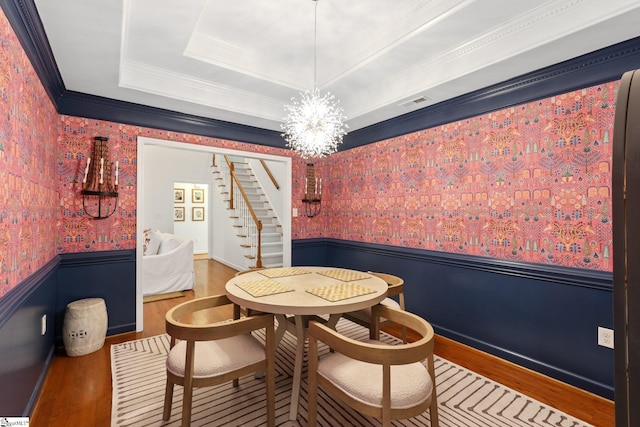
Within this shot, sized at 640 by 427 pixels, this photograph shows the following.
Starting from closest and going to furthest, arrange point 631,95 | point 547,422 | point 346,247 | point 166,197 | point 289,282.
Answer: point 631,95 → point 547,422 → point 289,282 → point 346,247 → point 166,197

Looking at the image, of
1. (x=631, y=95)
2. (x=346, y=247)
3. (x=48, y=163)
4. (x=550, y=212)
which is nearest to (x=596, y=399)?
(x=550, y=212)

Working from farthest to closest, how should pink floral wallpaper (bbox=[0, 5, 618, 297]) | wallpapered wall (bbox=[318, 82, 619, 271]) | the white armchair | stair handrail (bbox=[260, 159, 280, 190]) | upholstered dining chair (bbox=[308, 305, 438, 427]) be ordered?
stair handrail (bbox=[260, 159, 280, 190]) < the white armchair < wallpapered wall (bbox=[318, 82, 619, 271]) < pink floral wallpaper (bbox=[0, 5, 618, 297]) < upholstered dining chair (bbox=[308, 305, 438, 427])

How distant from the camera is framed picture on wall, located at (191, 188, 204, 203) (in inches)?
339

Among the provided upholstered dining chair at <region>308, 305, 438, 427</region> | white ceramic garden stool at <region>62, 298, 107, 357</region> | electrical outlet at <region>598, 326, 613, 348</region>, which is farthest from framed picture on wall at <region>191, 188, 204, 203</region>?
electrical outlet at <region>598, 326, 613, 348</region>

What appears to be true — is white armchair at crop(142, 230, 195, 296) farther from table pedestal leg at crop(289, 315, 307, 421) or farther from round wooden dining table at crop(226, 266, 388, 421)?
table pedestal leg at crop(289, 315, 307, 421)

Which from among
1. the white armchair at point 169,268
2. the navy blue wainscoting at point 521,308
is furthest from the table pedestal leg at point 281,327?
the white armchair at point 169,268

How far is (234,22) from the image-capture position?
2.53m

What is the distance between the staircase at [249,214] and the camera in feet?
19.1

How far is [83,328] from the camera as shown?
108 inches

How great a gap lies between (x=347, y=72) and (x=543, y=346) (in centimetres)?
294

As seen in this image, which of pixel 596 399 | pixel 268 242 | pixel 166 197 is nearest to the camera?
pixel 596 399

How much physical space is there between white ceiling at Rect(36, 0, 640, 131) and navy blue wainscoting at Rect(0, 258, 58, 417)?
164cm

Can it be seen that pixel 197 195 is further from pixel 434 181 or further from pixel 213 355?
pixel 213 355

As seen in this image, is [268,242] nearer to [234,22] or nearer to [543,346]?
[234,22]
